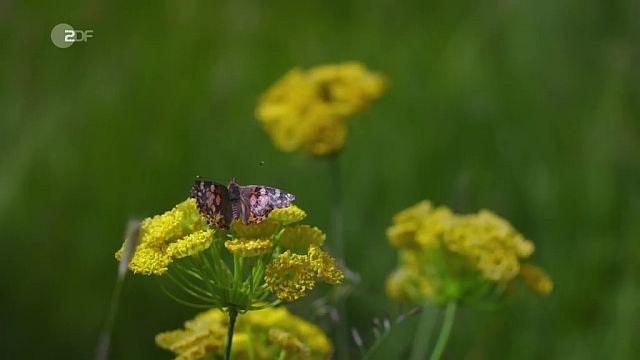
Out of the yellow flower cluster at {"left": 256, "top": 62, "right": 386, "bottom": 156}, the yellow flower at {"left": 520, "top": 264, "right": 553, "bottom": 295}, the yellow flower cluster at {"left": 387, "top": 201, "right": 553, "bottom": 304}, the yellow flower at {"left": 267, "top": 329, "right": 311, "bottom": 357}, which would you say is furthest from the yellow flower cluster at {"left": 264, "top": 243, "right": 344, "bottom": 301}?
the yellow flower cluster at {"left": 256, "top": 62, "right": 386, "bottom": 156}

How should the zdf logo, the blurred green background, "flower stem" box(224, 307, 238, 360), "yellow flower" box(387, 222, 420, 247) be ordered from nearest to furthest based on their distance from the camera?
"flower stem" box(224, 307, 238, 360), "yellow flower" box(387, 222, 420, 247), the blurred green background, the zdf logo

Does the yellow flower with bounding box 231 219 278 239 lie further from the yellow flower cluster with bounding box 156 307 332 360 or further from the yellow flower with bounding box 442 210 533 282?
the yellow flower with bounding box 442 210 533 282

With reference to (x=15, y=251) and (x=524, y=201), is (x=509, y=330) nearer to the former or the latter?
(x=524, y=201)

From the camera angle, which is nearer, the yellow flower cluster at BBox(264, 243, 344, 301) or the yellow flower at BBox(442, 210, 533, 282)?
the yellow flower cluster at BBox(264, 243, 344, 301)

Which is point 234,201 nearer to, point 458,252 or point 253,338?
point 253,338

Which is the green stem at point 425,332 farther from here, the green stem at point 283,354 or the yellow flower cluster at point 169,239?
the yellow flower cluster at point 169,239

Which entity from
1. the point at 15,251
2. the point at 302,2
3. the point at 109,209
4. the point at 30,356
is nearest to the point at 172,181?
the point at 109,209

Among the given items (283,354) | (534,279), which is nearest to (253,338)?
(283,354)

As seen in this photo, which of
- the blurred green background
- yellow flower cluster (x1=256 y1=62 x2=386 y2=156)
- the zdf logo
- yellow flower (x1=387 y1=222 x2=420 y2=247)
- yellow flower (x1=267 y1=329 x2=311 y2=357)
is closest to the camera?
yellow flower (x1=267 y1=329 x2=311 y2=357)
